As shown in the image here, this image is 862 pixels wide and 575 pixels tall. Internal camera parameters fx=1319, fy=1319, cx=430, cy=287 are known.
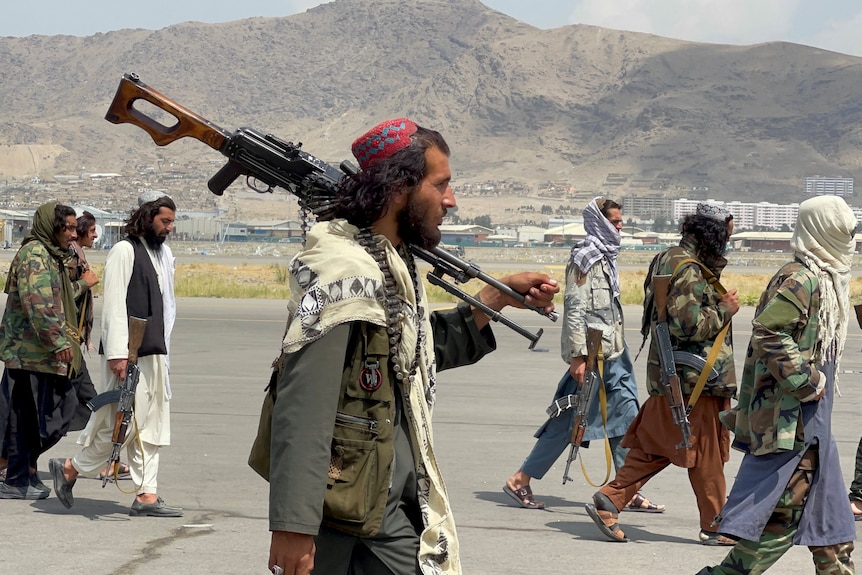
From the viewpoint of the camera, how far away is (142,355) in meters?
7.57

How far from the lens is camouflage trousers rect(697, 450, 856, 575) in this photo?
5.18 metres

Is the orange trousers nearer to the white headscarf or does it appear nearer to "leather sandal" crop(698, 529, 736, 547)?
"leather sandal" crop(698, 529, 736, 547)

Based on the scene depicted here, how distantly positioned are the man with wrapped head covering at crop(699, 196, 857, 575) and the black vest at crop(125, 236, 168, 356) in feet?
11.8

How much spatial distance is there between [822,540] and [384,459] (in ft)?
8.09

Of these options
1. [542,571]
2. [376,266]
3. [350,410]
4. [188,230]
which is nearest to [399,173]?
[376,266]

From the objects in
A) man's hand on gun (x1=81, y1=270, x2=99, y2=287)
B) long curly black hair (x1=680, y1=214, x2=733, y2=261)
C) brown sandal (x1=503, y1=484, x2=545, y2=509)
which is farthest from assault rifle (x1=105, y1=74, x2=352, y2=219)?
man's hand on gun (x1=81, y1=270, x2=99, y2=287)

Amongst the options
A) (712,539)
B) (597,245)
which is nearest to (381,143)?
(712,539)

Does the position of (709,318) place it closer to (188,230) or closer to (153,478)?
(153,478)

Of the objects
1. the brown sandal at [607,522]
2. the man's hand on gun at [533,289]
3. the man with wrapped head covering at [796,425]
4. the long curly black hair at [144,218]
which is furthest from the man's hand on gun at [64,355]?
the man's hand on gun at [533,289]

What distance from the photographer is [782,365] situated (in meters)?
5.21

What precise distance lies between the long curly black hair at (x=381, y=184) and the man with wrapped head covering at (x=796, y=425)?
7.52 feet

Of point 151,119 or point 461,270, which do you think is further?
point 151,119

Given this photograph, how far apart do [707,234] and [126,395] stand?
3.35 meters

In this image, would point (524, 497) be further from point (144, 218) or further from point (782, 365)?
point (782, 365)
